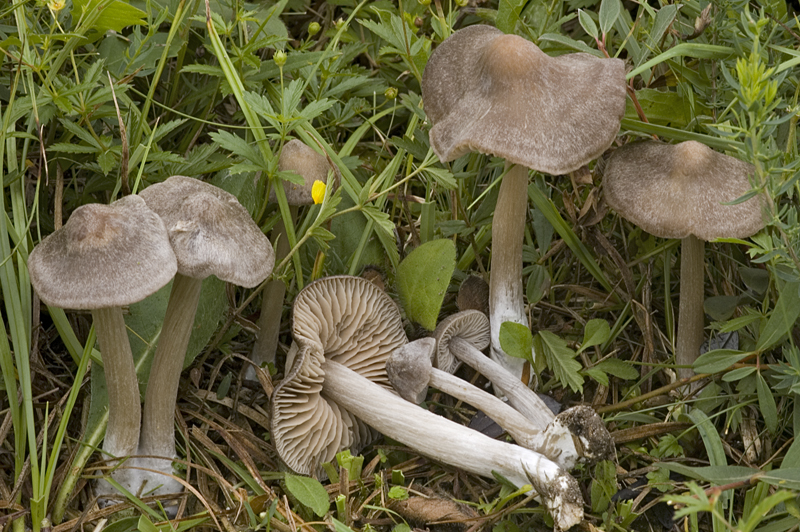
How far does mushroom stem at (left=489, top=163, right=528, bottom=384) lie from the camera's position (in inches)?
100.0

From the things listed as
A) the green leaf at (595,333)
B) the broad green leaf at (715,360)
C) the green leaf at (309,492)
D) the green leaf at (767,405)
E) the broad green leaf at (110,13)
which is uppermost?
the broad green leaf at (110,13)

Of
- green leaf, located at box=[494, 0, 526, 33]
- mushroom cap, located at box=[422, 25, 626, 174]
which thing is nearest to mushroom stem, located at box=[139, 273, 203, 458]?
mushroom cap, located at box=[422, 25, 626, 174]

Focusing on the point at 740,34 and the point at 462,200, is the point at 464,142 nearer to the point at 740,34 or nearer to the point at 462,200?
the point at 462,200

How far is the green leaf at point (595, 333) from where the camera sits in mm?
2609

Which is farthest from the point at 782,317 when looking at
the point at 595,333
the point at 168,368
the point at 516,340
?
the point at 168,368

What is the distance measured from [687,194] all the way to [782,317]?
1.56ft

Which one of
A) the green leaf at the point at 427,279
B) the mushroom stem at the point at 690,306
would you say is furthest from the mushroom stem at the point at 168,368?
the mushroom stem at the point at 690,306

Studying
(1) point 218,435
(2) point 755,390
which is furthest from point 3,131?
(2) point 755,390

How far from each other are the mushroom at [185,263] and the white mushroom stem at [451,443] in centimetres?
52

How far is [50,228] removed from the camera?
270 centimetres

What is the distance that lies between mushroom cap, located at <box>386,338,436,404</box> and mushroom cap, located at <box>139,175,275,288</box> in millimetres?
580

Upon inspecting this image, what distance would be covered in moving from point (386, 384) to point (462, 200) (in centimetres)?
79

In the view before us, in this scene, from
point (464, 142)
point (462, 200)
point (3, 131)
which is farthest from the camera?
point (462, 200)

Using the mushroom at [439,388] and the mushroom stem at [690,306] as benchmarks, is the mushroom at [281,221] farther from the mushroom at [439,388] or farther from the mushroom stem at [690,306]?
the mushroom stem at [690,306]
